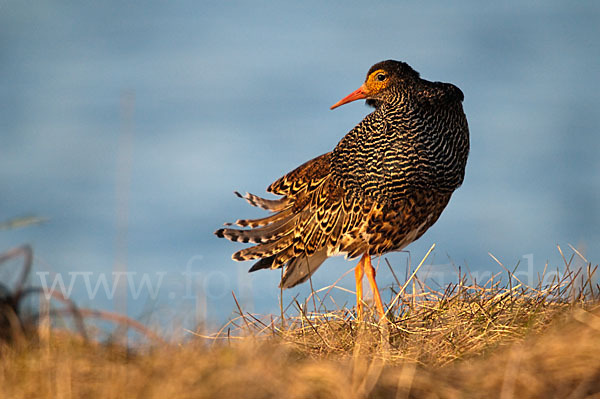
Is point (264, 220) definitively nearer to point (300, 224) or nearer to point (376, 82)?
point (300, 224)

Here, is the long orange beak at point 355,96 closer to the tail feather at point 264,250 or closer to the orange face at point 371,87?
the orange face at point 371,87

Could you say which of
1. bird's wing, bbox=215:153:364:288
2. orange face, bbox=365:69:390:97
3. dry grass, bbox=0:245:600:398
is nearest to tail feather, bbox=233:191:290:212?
bird's wing, bbox=215:153:364:288

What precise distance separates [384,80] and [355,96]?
383 mm

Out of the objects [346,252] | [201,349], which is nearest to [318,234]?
[346,252]

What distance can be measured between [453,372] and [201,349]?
1.32 meters

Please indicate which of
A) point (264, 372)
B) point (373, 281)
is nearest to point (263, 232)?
point (373, 281)

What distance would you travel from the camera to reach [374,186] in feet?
19.0

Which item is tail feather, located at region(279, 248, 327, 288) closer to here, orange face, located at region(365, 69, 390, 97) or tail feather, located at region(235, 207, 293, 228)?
tail feather, located at region(235, 207, 293, 228)

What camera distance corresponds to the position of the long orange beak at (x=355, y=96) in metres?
6.56

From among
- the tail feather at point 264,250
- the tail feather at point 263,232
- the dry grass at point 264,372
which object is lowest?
the dry grass at point 264,372

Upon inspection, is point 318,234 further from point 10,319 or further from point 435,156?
point 10,319

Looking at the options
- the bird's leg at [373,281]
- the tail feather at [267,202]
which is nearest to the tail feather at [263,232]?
the tail feather at [267,202]

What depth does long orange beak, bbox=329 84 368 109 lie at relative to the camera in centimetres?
656

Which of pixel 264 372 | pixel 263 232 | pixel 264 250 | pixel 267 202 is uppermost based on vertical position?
pixel 267 202
